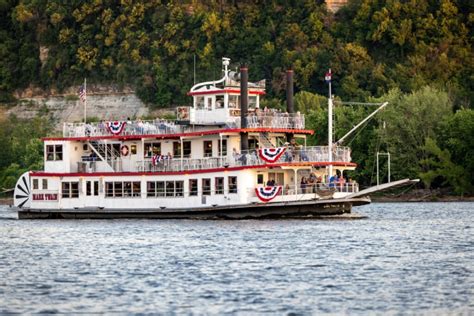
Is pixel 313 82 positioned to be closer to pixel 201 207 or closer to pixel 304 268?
pixel 201 207

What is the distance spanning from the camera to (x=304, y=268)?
53812mm

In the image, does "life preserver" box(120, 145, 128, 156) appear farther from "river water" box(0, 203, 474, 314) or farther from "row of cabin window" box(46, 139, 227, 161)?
"river water" box(0, 203, 474, 314)

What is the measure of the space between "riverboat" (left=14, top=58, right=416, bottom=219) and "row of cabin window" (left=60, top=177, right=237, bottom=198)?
0.06 m

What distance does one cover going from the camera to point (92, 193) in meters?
83.9

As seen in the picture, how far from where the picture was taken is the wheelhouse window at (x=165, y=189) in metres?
80.9

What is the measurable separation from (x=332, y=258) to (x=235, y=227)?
17.7 metres

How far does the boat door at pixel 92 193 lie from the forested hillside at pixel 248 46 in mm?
51454

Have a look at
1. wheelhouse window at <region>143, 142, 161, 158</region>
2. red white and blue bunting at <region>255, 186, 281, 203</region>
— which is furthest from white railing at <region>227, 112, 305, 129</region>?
wheelhouse window at <region>143, 142, 161, 158</region>

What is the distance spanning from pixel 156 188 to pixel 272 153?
849 cm

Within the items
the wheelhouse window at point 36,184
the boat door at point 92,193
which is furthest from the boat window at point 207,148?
the wheelhouse window at point 36,184

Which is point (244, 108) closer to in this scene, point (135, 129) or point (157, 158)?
point (157, 158)

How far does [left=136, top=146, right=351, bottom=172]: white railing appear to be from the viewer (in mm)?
77625

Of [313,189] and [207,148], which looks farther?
[207,148]

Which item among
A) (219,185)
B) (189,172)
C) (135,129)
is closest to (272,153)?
(219,185)
